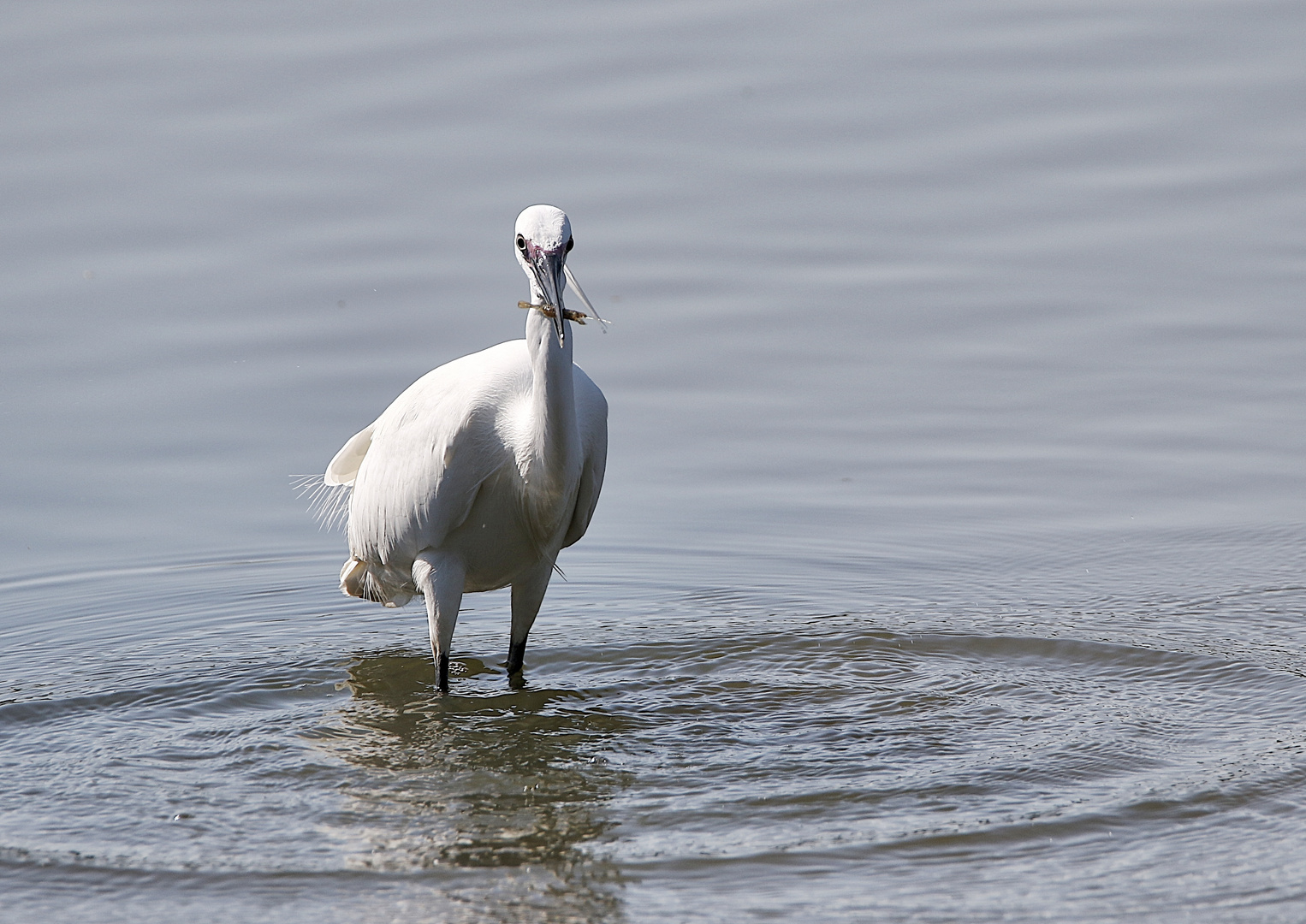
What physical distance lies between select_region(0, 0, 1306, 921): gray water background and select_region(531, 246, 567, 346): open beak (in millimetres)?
1781

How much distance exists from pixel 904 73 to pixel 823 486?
5.87 meters

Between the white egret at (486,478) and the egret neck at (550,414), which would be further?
the white egret at (486,478)

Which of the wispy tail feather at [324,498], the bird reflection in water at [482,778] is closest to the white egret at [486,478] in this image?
the bird reflection in water at [482,778]

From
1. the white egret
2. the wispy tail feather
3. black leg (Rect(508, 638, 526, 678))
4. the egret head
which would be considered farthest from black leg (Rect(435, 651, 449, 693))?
the egret head

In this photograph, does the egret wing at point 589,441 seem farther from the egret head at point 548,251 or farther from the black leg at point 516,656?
the egret head at point 548,251

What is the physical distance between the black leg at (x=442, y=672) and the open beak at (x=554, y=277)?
197 centimetres

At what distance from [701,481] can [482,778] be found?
12.9ft

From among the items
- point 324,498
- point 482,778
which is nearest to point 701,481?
point 324,498

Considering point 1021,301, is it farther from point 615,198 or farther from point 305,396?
point 305,396

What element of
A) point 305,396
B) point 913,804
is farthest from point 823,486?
point 913,804

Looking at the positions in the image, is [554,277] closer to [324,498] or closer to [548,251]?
[548,251]

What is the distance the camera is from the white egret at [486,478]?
274 inches

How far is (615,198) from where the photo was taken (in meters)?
13.1

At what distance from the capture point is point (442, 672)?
7805 millimetres
